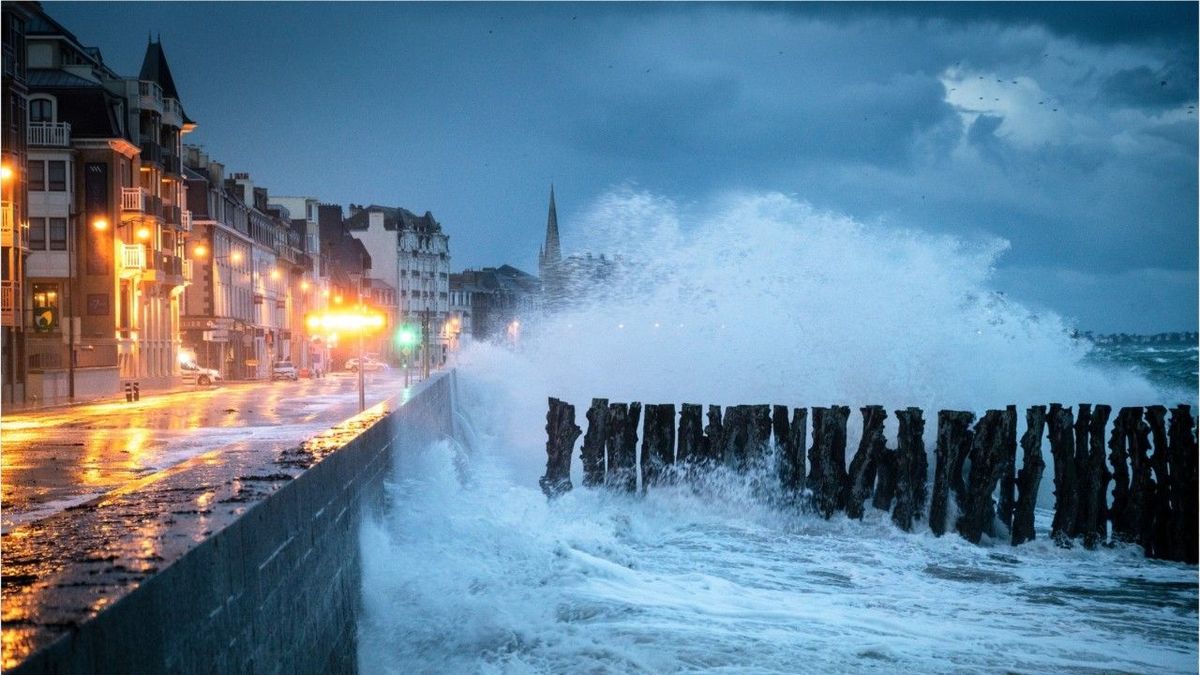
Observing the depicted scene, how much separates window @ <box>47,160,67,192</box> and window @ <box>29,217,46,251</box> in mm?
1406

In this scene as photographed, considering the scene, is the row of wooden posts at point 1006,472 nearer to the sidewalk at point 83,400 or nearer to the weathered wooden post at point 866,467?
the weathered wooden post at point 866,467

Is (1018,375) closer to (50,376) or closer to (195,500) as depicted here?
(195,500)

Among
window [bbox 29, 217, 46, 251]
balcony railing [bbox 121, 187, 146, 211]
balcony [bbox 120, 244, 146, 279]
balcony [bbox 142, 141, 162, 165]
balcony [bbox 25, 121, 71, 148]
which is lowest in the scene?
balcony [bbox 120, 244, 146, 279]

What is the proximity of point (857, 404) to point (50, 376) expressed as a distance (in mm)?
26426

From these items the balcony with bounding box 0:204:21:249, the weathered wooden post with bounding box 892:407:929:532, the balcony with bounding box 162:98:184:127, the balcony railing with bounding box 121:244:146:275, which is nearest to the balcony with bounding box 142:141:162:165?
the balcony with bounding box 162:98:184:127

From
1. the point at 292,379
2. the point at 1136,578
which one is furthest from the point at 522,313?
the point at 1136,578

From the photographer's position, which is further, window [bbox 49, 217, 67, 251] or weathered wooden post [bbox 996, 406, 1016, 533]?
window [bbox 49, 217, 67, 251]

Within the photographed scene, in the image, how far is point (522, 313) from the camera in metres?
182

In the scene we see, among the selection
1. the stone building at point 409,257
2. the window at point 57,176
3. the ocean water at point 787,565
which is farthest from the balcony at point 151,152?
the stone building at point 409,257

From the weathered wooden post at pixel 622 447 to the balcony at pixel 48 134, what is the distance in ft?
118

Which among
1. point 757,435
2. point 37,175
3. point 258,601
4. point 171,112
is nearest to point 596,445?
point 757,435

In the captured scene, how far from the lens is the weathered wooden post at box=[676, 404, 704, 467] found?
18797mm

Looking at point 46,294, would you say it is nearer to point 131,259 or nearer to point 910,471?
point 131,259

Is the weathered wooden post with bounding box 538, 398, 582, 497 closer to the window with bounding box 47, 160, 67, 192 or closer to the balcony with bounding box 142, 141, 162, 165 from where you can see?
the window with bounding box 47, 160, 67, 192
